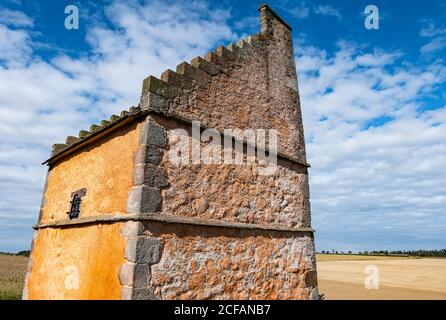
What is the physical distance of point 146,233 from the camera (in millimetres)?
Result: 4156

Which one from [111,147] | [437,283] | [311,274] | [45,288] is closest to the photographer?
[111,147]

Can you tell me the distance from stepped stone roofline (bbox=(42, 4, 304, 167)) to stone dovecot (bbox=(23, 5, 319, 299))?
0.07 feet

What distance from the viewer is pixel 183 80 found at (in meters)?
5.21

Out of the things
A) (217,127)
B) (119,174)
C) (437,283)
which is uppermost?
(217,127)

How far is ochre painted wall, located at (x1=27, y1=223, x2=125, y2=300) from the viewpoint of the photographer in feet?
14.2

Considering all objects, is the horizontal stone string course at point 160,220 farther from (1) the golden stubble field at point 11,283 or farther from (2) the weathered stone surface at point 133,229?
(1) the golden stubble field at point 11,283

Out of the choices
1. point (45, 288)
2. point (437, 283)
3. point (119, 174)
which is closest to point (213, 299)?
point (119, 174)

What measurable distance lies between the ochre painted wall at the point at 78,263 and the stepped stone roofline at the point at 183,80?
5.43ft

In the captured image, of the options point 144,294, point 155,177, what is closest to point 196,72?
point 155,177

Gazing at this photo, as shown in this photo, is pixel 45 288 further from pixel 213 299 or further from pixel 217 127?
pixel 217 127

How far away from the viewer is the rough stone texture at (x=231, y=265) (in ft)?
14.3

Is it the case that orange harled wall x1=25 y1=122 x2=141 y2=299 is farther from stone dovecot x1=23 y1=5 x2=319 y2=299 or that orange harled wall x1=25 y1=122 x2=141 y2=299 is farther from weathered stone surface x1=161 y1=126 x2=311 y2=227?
weathered stone surface x1=161 y1=126 x2=311 y2=227

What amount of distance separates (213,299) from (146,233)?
159 centimetres
